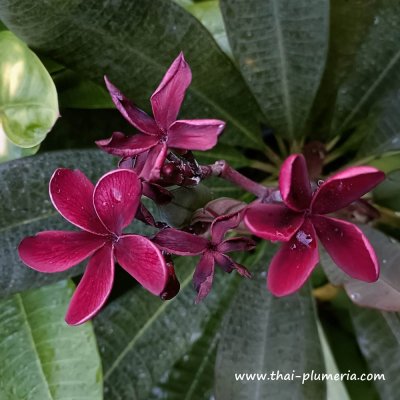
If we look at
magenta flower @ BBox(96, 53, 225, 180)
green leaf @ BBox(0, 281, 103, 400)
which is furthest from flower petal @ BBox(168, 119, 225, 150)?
green leaf @ BBox(0, 281, 103, 400)

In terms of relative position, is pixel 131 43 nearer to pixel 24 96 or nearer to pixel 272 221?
pixel 24 96

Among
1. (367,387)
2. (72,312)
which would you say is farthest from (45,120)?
(367,387)

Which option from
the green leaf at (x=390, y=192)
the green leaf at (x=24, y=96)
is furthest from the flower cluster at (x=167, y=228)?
the green leaf at (x=390, y=192)

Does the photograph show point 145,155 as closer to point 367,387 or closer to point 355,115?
point 355,115

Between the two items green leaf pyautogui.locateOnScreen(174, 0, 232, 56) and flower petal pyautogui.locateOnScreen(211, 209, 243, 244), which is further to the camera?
green leaf pyautogui.locateOnScreen(174, 0, 232, 56)

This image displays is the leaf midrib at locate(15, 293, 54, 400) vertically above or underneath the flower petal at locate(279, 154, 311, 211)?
underneath

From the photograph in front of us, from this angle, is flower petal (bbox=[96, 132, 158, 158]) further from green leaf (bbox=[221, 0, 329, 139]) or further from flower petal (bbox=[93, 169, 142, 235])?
green leaf (bbox=[221, 0, 329, 139])

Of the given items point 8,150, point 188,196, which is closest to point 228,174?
point 188,196

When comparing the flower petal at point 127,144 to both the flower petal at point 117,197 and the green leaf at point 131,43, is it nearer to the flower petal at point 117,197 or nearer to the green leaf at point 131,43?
the flower petal at point 117,197
